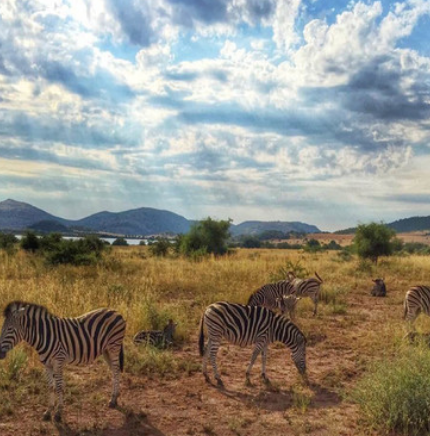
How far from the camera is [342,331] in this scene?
1196 centimetres

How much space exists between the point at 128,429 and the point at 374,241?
86.6 feet

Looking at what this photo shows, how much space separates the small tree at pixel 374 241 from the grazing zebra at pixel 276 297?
17.6 metres

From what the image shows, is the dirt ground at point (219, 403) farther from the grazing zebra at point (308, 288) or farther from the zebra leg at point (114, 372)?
the grazing zebra at point (308, 288)

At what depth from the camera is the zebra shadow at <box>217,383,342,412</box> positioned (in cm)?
697

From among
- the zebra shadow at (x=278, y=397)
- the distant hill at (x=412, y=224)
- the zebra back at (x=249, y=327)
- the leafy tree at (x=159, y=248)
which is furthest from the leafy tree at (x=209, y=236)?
the distant hill at (x=412, y=224)

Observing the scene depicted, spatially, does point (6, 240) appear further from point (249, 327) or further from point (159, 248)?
point (249, 327)

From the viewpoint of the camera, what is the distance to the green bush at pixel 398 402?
5.82 metres

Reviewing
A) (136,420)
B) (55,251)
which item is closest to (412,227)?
(55,251)

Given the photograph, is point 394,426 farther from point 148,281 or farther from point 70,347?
point 148,281

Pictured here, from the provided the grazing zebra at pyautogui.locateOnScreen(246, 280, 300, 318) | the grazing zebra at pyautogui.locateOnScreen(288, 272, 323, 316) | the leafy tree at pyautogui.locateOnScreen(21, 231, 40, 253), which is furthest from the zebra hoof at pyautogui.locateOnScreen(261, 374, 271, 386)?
the leafy tree at pyautogui.locateOnScreen(21, 231, 40, 253)

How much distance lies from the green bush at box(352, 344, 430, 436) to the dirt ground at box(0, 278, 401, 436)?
31cm

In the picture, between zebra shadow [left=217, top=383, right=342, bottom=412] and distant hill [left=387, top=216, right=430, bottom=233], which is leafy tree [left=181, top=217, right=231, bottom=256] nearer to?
zebra shadow [left=217, top=383, right=342, bottom=412]

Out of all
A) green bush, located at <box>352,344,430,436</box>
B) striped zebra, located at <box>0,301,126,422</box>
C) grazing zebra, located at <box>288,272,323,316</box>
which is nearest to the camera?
green bush, located at <box>352,344,430,436</box>

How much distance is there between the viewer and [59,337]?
641cm
